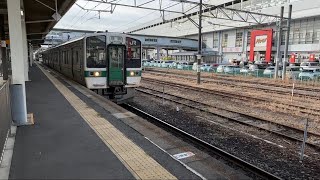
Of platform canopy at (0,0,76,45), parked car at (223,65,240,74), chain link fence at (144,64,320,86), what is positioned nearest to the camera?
platform canopy at (0,0,76,45)

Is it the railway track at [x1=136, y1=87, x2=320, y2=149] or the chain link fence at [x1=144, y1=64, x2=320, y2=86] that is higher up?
the chain link fence at [x1=144, y1=64, x2=320, y2=86]

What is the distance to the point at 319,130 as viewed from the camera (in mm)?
8969

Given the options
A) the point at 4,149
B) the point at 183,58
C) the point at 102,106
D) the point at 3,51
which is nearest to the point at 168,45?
the point at 183,58

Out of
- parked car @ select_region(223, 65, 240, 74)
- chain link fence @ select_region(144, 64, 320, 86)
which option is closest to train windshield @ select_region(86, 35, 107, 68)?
chain link fence @ select_region(144, 64, 320, 86)

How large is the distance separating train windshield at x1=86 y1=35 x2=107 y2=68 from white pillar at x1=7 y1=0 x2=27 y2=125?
5.17m

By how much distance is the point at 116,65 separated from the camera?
12406 mm

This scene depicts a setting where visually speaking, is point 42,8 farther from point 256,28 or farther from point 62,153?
point 256,28

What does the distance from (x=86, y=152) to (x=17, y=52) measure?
3162mm

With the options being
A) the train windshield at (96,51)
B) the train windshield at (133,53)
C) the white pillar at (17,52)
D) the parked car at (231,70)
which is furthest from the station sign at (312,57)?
the white pillar at (17,52)

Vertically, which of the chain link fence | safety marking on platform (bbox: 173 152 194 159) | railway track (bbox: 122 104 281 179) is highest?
the chain link fence

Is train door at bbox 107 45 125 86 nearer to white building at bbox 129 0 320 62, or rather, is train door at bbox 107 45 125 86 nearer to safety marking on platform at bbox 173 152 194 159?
safety marking on platform at bbox 173 152 194 159

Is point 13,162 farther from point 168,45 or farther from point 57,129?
point 168,45

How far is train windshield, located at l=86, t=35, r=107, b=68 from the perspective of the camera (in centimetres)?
1180

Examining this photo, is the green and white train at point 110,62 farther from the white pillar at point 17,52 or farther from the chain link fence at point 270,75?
the chain link fence at point 270,75
